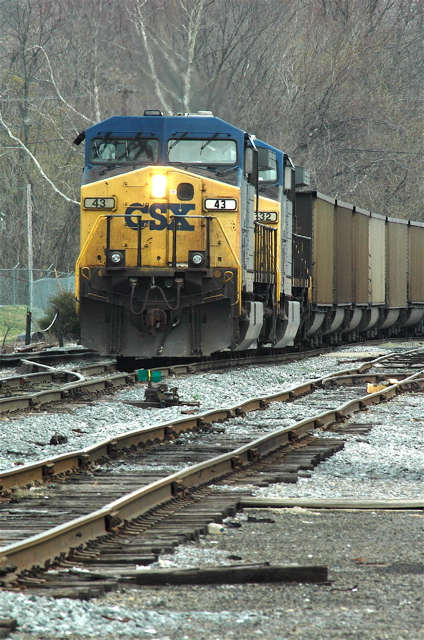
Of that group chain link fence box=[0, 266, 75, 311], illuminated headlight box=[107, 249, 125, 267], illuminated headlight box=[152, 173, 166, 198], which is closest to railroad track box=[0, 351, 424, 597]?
illuminated headlight box=[107, 249, 125, 267]

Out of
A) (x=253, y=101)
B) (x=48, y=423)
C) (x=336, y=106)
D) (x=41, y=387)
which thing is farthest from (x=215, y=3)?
(x=48, y=423)

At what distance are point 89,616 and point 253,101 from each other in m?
34.0

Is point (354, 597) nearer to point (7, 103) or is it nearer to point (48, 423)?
point (48, 423)

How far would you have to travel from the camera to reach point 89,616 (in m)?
3.57

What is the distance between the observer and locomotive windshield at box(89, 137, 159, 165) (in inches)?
567

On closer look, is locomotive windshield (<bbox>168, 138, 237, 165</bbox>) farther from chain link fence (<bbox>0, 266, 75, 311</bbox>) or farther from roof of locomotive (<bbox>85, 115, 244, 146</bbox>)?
chain link fence (<bbox>0, 266, 75, 311</bbox>)

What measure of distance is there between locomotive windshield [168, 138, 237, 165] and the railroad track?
16.9ft

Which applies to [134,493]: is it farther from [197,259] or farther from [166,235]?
[166,235]

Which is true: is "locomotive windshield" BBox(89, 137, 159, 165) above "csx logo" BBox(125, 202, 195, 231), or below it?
above

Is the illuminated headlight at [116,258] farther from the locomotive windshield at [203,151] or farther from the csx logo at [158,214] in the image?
the locomotive windshield at [203,151]

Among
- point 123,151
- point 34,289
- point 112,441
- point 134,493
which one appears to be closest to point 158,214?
point 123,151

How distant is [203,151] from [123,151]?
1.18 m

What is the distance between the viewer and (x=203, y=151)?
14.5 m

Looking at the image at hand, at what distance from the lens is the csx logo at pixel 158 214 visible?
14.3m
